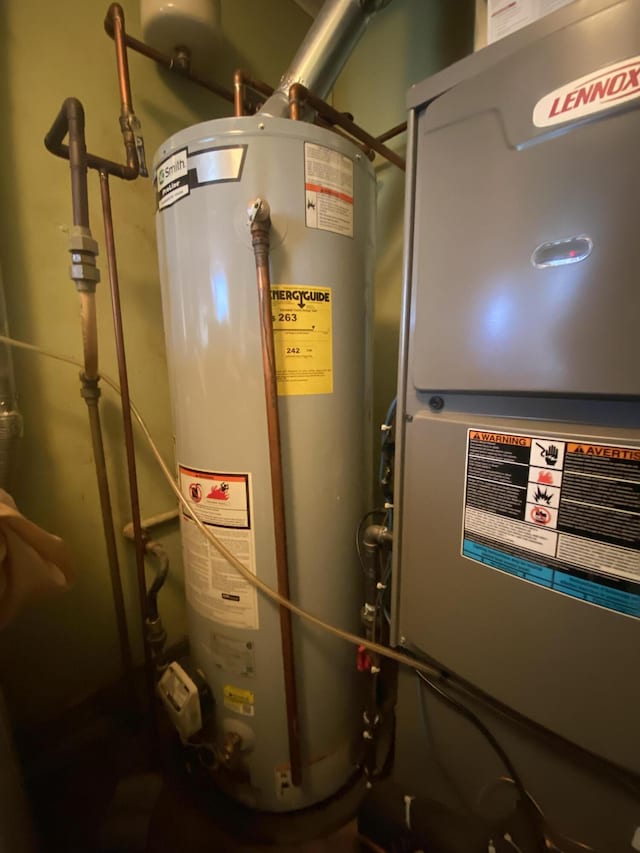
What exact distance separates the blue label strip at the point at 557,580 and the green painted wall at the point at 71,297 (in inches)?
41.1

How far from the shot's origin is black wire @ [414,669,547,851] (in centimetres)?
57

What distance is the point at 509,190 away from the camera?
48cm

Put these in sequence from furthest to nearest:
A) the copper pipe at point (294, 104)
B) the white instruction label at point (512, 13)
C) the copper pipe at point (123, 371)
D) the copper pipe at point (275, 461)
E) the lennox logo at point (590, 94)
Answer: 1. the copper pipe at point (123, 371)
2. the copper pipe at point (294, 104)
3. the copper pipe at point (275, 461)
4. the white instruction label at point (512, 13)
5. the lennox logo at point (590, 94)

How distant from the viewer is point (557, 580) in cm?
50

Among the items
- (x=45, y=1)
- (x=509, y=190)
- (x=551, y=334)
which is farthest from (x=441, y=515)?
(x=45, y=1)

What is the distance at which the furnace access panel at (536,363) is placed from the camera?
16.4 inches

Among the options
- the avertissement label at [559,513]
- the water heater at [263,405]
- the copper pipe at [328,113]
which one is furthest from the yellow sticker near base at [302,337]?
the copper pipe at [328,113]

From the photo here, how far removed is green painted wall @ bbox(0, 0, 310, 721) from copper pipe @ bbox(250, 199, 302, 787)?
66 centimetres

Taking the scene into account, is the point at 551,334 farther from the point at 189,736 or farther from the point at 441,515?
the point at 189,736

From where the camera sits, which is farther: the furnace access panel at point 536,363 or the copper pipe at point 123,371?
the copper pipe at point 123,371

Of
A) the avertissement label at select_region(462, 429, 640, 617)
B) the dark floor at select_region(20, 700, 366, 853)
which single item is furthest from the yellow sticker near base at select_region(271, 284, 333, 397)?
the dark floor at select_region(20, 700, 366, 853)

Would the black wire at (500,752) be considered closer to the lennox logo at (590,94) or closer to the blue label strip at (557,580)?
the blue label strip at (557,580)

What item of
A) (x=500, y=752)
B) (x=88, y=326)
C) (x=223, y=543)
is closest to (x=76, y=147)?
(x=88, y=326)

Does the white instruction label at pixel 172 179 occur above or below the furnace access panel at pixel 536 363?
above
